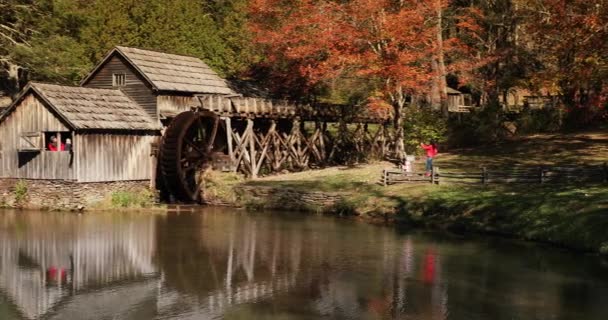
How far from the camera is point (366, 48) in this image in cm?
3412

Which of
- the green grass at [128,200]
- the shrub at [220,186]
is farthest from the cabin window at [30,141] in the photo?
the shrub at [220,186]

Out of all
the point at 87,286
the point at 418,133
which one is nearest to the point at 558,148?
the point at 418,133

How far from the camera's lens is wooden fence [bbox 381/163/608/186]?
2628 centimetres

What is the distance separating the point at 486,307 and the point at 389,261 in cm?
472

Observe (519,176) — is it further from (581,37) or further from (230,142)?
(230,142)

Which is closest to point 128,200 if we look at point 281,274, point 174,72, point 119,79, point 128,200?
point 128,200

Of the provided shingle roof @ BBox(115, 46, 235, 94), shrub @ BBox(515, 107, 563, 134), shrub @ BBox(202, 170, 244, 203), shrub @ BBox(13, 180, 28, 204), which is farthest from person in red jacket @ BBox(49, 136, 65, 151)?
shrub @ BBox(515, 107, 563, 134)

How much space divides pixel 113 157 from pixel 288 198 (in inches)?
304

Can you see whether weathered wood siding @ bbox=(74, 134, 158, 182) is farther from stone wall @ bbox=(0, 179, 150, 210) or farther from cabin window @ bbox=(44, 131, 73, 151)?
cabin window @ bbox=(44, 131, 73, 151)

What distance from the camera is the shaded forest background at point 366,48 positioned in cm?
2941

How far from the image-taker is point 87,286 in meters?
15.3

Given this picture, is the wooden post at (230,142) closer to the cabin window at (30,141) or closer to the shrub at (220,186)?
the shrub at (220,186)

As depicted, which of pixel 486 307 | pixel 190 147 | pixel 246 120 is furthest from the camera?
pixel 246 120

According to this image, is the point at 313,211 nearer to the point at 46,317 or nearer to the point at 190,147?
the point at 190,147
